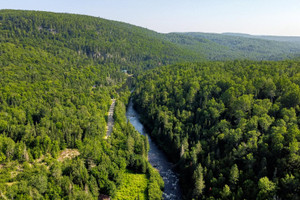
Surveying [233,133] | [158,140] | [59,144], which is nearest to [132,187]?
[158,140]

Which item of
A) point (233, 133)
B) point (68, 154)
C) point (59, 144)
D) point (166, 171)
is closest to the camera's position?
point (233, 133)

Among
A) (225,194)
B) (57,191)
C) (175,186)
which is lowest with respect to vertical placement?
(175,186)

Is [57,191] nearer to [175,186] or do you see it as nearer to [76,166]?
[76,166]

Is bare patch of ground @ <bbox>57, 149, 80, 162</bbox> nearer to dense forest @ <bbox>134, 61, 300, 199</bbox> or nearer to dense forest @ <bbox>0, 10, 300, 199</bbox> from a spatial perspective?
dense forest @ <bbox>0, 10, 300, 199</bbox>

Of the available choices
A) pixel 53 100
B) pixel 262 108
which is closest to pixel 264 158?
pixel 262 108

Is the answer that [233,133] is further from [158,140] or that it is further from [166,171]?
[158,140]

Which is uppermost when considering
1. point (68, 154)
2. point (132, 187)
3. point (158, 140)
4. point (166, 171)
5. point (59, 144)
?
point (59, 144)
